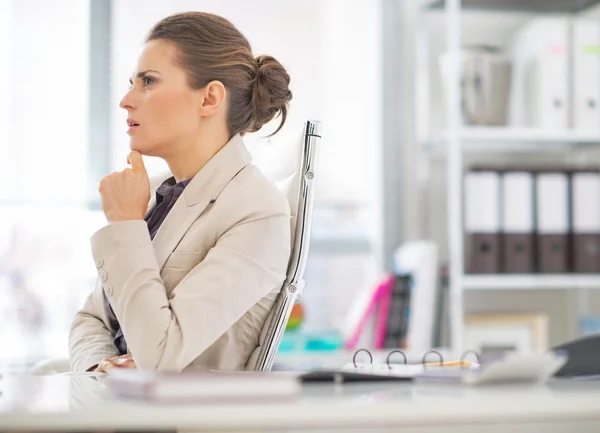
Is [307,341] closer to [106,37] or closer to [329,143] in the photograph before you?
[329,143]

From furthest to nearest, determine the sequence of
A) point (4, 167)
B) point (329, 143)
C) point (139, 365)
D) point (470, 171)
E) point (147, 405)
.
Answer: point (329, 143), point (4, 167), point (470, 171), point (139, 365), point (147, 405)

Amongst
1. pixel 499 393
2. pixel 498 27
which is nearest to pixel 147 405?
pixel 499 393

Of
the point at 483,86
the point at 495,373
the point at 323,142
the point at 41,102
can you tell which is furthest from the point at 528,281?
the point at 495,373

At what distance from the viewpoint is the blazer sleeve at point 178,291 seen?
1247 millimetres

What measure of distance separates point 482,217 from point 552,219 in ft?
0.77

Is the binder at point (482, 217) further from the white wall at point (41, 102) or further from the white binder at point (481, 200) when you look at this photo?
the white wall at point (41, 102)

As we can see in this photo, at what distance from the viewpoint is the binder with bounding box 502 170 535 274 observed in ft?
9.13

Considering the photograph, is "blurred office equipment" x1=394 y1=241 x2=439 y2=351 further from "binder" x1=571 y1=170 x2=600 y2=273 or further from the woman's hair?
the woman's hair

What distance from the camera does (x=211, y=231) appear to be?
1.40 m

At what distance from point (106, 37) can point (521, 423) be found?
2.58 metres

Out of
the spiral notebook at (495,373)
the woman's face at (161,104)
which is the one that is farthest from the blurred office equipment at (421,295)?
the spiral notebook at (495,373)

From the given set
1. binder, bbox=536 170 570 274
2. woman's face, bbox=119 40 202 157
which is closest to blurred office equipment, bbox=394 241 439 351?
binder, bbox=536 170 570 274

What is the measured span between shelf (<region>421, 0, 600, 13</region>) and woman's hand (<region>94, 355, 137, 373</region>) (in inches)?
81.7

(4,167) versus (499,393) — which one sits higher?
(4,167)
